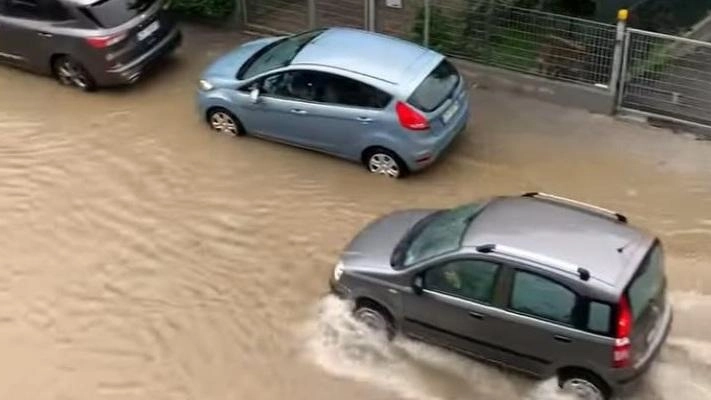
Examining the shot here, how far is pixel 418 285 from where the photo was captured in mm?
9055

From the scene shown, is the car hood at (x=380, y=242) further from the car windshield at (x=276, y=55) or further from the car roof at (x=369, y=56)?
the car windshield at (x=276, y=55)

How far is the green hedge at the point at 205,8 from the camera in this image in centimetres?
1530

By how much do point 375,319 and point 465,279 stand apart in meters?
1.19

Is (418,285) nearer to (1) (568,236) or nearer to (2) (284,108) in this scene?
(1) (568,236)

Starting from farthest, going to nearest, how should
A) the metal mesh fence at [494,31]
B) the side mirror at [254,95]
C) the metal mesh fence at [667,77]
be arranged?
the metal mesh fence at [494,31], the metal mesh fence at [667,77], the side mirror at [254,95]

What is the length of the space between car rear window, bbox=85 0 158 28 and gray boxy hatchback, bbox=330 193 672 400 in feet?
20.0

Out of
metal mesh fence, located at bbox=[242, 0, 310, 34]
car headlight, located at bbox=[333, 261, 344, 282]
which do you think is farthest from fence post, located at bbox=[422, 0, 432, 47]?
car headlight, located at bbox=[333, 261, 344, 282]

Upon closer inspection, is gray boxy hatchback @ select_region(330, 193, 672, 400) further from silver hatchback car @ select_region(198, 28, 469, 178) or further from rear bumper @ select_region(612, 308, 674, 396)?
silver hatchback car @ select_region(198, 28, 469, 178)

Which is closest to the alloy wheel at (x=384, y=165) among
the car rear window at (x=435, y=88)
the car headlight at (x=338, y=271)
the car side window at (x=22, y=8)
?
the car rear window at (x=435, y=88)

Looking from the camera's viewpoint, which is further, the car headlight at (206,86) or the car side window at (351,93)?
the car headlight at (206,86)

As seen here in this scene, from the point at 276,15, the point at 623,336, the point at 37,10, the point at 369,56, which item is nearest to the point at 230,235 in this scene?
the point at 369,56

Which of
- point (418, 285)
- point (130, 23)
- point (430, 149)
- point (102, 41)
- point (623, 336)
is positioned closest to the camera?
point (623, 336)

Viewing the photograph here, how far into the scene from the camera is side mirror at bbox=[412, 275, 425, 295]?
905 centimetres

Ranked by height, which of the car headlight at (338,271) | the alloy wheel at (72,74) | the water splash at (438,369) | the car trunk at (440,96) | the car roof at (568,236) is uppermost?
the car trunk at (440,96)
